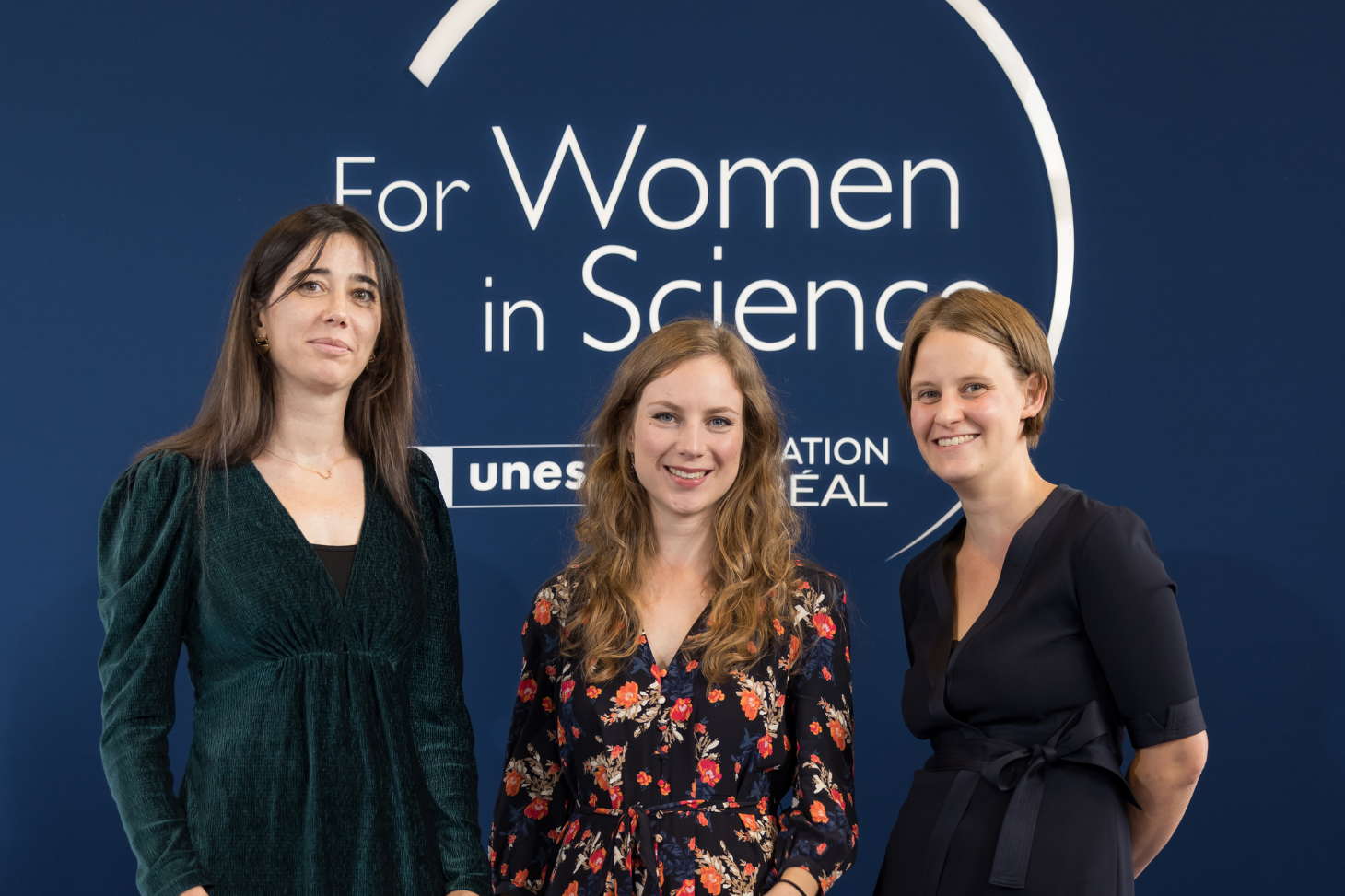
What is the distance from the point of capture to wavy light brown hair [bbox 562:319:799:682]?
1.86 meters

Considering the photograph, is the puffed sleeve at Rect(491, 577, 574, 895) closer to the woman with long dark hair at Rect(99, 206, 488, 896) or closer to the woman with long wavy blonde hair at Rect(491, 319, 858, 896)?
the woman with long wavy blonde hair at Rect(491, 319, 858, 896)

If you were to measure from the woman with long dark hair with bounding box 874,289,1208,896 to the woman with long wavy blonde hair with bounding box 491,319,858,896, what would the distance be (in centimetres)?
17

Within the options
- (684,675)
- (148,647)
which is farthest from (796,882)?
(148,647)

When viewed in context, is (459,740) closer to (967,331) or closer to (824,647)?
(824,647)

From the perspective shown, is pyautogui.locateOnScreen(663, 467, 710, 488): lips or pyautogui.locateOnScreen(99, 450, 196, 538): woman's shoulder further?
pyautogui.locateOnScreen(663, 467, 710, 488): lips

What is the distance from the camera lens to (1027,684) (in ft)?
5.70

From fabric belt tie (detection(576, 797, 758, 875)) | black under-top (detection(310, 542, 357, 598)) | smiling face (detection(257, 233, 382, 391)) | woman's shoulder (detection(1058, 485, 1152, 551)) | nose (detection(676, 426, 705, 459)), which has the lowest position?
fabric belt tie (detection(576, 797, 758, 875))

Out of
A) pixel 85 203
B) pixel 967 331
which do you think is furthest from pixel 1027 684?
pixel 85 203

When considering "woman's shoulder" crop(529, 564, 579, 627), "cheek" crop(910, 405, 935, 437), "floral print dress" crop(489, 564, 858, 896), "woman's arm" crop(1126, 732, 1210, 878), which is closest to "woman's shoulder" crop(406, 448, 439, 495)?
"woman's shoulder" crop(529, 564, 579, 627)

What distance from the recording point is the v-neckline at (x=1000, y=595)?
1.80 metres

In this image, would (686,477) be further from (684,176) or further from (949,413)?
(684,176)

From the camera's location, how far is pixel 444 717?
182 centimetres

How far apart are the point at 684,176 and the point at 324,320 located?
1332 millimetres

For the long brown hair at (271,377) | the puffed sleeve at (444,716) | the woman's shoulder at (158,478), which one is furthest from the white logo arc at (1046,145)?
the woman's shoulder at (158,478)
